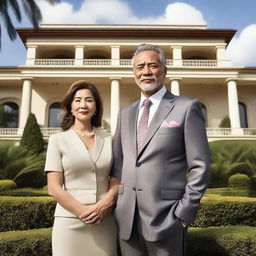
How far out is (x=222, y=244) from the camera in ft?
12.1

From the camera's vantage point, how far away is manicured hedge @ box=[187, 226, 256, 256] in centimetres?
366

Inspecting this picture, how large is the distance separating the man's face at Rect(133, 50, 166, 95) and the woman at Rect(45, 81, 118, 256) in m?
0.52

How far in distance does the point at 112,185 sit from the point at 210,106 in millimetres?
23881

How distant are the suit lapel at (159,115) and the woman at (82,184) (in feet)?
1.55

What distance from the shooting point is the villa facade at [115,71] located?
23.0 m

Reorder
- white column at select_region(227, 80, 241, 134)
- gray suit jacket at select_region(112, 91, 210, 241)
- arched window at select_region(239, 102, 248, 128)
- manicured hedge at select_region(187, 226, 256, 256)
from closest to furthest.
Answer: gray suit jacket at select_region(112, 91, 210, 241), manicured hedge at select_region(187, 226, 256, 256), white column at select_region(227, 80, 241, 134), arched window at select_region(239, 102, 248, 128)

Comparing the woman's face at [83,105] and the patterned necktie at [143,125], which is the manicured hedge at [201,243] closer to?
the patterned necktie at [143,125]

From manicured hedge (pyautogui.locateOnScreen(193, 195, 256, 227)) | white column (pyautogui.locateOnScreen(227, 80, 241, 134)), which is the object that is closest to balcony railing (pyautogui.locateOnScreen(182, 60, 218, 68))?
white column (pyautogui.locateOnScreen(227, 80, 241, 134))

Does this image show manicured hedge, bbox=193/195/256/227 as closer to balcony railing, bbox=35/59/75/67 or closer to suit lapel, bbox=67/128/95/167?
suit lapel, bbox=67/128/95/167

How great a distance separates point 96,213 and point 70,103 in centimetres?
105

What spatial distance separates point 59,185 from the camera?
8.14 feet

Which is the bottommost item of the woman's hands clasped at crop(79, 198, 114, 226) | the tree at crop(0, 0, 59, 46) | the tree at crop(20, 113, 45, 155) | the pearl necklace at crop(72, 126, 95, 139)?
the woman's hands clasped at crop(79, 198, 114, 226)

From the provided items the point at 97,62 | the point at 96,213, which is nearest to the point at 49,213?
the point at 96,213

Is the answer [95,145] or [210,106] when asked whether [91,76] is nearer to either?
[210,106]
